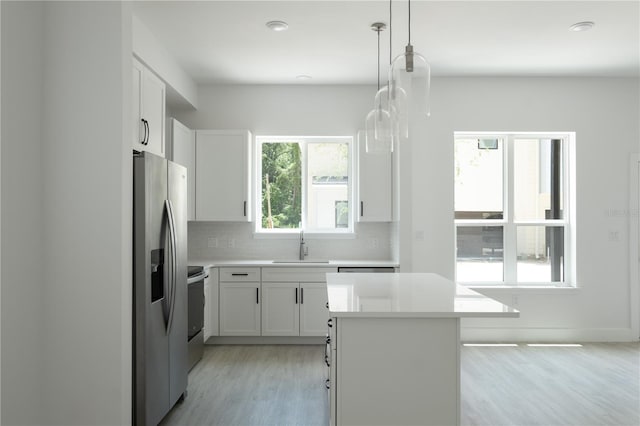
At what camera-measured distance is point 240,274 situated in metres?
4.87

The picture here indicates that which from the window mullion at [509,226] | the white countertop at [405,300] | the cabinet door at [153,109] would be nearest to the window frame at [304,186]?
the cabinet door at [153,109]

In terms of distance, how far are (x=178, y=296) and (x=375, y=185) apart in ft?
8.44

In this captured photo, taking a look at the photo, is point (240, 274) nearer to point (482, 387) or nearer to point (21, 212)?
point (482, 387)

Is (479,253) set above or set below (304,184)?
below

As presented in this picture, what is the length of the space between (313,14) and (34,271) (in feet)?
8.15

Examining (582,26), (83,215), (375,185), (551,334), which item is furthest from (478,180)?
(83,215)


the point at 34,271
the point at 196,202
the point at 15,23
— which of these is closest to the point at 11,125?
the point at 15,23

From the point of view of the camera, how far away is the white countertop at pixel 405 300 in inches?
90.8

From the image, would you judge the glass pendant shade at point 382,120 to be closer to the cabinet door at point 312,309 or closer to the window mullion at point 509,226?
the cabinet door at point 312,309

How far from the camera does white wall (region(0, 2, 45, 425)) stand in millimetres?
2205

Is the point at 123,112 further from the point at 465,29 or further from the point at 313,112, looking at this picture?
the point at 313,112

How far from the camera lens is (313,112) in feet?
17.7

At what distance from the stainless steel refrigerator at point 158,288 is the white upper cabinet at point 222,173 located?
173cm

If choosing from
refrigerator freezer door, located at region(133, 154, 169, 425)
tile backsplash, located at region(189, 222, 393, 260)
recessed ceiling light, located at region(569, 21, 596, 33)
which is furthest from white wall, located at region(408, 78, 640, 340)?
refrigerator freezer door, located at region(133, 154, 169, 425)
